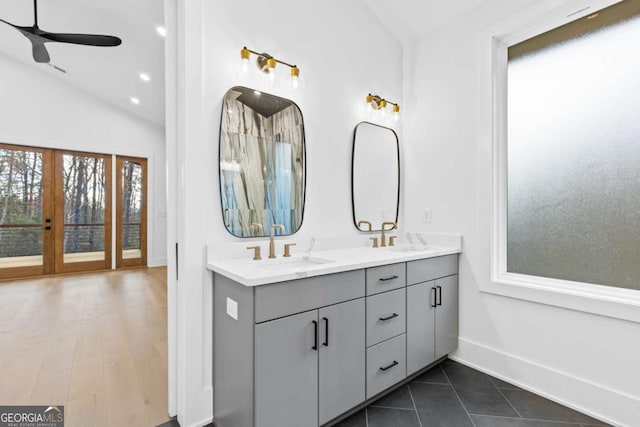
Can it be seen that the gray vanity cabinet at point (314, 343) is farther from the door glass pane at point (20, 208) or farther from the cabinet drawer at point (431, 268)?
the door glass pane at point (20, 208)

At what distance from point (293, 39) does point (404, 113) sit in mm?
1312

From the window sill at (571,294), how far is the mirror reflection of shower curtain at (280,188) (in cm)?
165

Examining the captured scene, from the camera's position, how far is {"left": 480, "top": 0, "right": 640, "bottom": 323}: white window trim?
1.71 m

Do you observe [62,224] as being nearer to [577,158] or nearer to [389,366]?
[389,366]

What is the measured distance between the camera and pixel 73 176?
17.5 ft

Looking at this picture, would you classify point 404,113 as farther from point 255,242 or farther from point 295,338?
point 295,338

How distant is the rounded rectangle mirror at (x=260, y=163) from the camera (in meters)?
1.77

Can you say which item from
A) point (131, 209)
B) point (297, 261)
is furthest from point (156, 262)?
point (297, 261)

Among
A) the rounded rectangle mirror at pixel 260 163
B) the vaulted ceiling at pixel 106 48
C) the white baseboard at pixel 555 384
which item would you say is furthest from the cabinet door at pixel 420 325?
the vaulted ceiling at pixel 106 48

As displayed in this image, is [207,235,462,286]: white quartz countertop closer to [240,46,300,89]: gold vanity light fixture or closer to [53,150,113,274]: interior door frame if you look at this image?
[240,46,300,89]: gold vanity light fixture

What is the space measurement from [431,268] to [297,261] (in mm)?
1021

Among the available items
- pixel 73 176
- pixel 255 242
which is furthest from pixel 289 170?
pixel 73 176

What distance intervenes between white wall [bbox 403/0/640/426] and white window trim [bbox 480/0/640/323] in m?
0.04

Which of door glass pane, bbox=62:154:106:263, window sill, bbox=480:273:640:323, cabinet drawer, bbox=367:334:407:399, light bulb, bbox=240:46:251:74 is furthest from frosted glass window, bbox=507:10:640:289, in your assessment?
door glass pane, bbox=62:154:106:263
